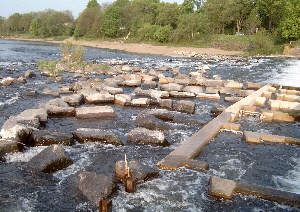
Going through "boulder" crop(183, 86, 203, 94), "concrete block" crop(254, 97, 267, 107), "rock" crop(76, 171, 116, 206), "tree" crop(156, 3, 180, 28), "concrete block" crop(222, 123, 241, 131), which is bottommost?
"rock" crop(76, 171, 116, 206)

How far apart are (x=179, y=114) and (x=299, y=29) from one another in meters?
35.3

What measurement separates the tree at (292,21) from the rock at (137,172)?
38.8 m

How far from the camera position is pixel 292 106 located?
9.87 m

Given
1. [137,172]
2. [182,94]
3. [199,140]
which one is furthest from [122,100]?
[137,172]

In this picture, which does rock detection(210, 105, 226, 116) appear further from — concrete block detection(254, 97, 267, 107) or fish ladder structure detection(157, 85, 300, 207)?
concrete block detection(254, 97, 267, 107)

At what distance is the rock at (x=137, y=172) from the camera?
5094 millimetres

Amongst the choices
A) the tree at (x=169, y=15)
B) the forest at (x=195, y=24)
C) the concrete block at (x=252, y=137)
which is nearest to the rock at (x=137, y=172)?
the concrete block at (x=252, y=137)

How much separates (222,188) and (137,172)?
57.4 inches

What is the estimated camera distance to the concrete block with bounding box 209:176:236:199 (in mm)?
4633

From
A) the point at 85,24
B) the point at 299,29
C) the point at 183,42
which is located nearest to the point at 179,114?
the point at 299,29

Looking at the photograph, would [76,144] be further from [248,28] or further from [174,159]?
[248,28]

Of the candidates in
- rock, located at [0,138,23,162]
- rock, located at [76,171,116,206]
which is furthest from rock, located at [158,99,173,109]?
rock, located at [76,171,116,206]

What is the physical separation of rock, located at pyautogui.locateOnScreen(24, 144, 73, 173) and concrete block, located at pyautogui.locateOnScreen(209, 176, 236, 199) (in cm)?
277

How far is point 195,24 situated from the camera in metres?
45.8
